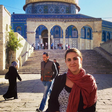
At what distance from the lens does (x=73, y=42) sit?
27.0 m

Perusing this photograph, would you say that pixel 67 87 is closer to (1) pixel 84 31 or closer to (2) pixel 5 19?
(2) pixel 5 19

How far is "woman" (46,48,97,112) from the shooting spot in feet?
5.12

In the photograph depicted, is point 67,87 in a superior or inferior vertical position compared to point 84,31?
inferior

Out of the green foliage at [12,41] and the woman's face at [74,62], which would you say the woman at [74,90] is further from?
the green foliage at [12,41]

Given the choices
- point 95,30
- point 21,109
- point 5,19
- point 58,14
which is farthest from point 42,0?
point 21,109

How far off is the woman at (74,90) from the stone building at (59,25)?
19661 millimetres

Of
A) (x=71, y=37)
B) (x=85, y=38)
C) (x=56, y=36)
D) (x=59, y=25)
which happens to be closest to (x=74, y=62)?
(x=59, y=25)

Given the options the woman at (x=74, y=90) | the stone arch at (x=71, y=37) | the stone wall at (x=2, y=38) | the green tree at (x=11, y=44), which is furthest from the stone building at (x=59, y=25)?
the woman at (x=74, y=90)

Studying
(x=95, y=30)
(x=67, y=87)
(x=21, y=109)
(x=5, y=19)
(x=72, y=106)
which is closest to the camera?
(x=72, y=106)

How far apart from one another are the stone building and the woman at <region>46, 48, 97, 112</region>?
19.7m

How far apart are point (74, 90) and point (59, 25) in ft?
68.0

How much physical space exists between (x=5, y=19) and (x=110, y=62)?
29.7 feet

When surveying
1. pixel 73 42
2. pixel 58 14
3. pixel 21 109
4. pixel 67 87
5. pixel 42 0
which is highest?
pixel 42 0

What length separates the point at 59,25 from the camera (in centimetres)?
2173
